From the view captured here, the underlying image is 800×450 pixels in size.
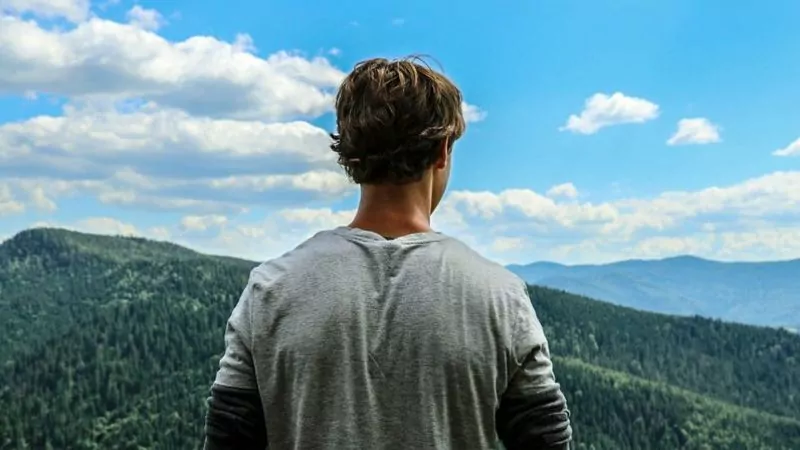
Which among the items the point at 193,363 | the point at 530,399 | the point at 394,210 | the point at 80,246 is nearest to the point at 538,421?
the point at 530,399

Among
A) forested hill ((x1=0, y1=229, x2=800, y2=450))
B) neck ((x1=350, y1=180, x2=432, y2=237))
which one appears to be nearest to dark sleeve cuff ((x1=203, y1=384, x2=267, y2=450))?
neck ((x1=350, y1=180, x2=432, y2=237))

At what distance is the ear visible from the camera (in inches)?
75.5

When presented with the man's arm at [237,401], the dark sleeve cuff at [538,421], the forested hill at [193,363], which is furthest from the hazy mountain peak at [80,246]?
the dark sleeve cuff at [538,421]

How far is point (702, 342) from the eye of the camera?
129 metres

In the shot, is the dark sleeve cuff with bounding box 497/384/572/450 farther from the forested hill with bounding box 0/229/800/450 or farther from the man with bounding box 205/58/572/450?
the forested hill with bounding box 0/229/800/450

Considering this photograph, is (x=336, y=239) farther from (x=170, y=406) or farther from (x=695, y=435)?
(x=695, y=435)

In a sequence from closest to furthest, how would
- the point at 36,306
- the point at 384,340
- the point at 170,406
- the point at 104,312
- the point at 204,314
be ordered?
the point at 384,340 → the point at 170,406 → the point at 204,314 → the point at 104,312 → the point at 36,306

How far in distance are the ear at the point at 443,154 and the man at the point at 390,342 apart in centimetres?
2

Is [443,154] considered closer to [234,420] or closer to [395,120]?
[395,120]

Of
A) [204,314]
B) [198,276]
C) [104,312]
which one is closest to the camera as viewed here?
[204,314]

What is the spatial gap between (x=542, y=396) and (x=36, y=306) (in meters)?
150

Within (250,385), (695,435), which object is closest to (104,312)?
(695,435)

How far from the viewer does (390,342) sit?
69.5 inches

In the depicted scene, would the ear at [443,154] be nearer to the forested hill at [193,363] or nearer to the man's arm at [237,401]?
the man's arm at [237,401]
